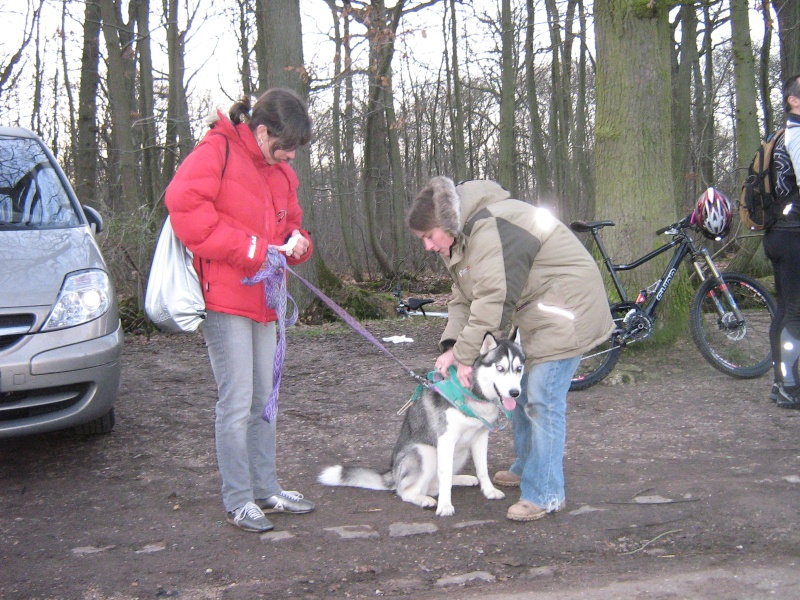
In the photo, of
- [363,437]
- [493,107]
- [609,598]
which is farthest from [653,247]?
[493,107]

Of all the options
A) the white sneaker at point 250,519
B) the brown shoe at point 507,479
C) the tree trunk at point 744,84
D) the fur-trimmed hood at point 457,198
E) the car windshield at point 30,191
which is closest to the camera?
the fur-trimmed hood at point 457,198

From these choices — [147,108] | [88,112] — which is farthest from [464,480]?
[147,108]

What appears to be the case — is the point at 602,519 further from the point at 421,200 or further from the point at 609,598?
the point at 421,200

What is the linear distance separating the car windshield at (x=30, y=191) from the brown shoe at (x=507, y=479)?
11.2 feet

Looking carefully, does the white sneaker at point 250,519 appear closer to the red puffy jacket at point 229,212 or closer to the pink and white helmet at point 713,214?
the red puffy jacket at point 229,212

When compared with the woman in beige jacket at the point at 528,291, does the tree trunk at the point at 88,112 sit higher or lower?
higher

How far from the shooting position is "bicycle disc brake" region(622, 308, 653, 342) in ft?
21.8

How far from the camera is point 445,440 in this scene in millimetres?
4141

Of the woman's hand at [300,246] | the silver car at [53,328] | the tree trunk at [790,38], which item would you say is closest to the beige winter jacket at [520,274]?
the woman's hand at [300,246]

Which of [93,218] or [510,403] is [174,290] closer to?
[510,403]

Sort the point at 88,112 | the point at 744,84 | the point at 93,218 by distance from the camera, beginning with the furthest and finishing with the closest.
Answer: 1. the point at 88,112
2. the point at 744,84
3. the point at 93,218

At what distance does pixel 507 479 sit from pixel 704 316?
3.24m

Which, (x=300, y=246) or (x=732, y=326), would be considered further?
(x=732, y=326)

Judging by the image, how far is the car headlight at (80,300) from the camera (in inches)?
177
